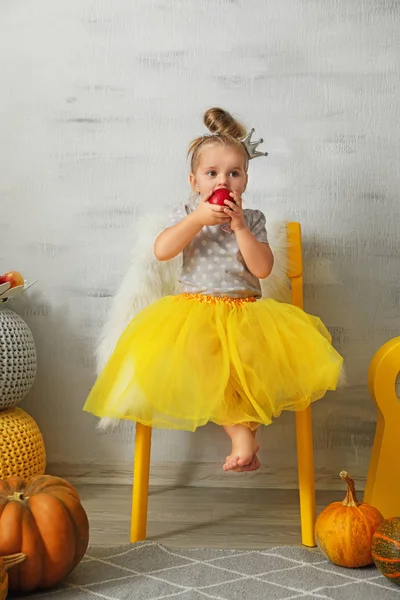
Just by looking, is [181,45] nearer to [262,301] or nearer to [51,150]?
[51,150]

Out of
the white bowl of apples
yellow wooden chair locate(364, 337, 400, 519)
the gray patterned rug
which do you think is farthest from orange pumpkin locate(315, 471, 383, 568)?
the white bowl of apples

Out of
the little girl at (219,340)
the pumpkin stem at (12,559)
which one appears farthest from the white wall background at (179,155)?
the pumpkin stem at (12,559)

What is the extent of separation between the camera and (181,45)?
2.05 m

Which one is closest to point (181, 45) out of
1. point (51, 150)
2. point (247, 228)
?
point (51, 150)

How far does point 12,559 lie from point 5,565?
22mm

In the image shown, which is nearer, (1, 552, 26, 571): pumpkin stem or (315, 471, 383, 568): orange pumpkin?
(1, 552, 26, 571): pumpkin stem

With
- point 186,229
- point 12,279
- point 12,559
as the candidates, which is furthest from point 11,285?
point 12,559

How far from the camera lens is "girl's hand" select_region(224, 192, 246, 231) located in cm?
163

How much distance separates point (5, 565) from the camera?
1.20 meters

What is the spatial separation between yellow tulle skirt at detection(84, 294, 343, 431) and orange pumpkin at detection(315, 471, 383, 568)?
0.71 feet

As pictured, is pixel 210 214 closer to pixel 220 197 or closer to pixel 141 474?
pixel 220 197

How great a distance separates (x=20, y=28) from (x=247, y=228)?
3.13 ft

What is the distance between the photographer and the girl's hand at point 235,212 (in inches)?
64.2

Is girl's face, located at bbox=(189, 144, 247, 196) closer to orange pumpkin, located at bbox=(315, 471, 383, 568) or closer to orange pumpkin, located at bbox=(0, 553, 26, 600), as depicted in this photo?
orange pumpkin, located at bbox=(315, 471, 383, 568)
